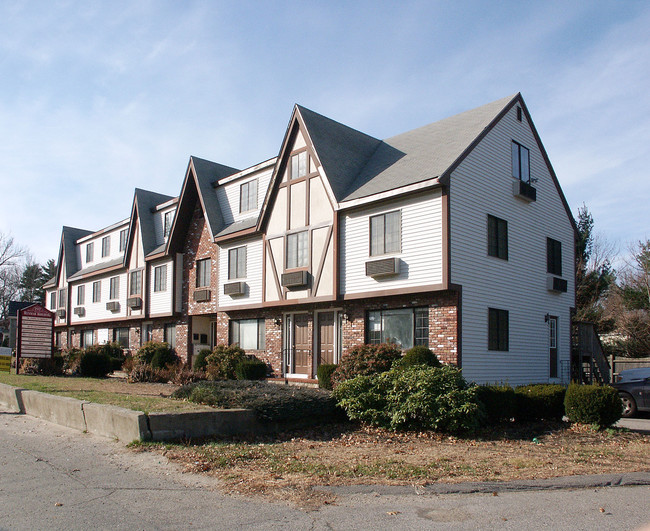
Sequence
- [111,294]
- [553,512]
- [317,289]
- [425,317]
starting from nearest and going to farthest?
1. [553,512]
2. [425,317]
3. [317,289]
4. [111,294]

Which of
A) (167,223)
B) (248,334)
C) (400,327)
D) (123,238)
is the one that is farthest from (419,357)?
(123,238)

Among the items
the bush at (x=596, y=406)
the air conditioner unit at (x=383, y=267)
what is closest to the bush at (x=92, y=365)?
the air conditioner unit at (x=383, y=267)

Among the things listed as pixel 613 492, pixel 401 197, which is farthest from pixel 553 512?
pixel 401 197

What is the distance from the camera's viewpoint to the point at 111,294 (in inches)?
1409

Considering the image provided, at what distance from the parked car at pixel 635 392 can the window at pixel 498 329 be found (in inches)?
134

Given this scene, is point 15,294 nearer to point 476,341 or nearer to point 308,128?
point 308,128

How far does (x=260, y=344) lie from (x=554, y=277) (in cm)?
1123

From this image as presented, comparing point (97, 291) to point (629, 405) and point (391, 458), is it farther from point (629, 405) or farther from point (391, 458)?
point (391, 458)

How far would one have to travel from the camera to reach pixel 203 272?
28078 millimetres

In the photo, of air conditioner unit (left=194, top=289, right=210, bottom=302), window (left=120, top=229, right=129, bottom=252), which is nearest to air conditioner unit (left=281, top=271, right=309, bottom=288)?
air conditioner unit (left=194, top=289, right=210, bottom=302)

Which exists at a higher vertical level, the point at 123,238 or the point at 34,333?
the point at 123,238

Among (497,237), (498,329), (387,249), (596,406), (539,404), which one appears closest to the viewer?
(596,406)

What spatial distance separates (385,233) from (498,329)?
4673mm

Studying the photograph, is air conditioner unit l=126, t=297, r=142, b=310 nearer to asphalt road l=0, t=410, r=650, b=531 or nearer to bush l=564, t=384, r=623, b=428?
asphalt road l=0, t=410, r=650, b=531
